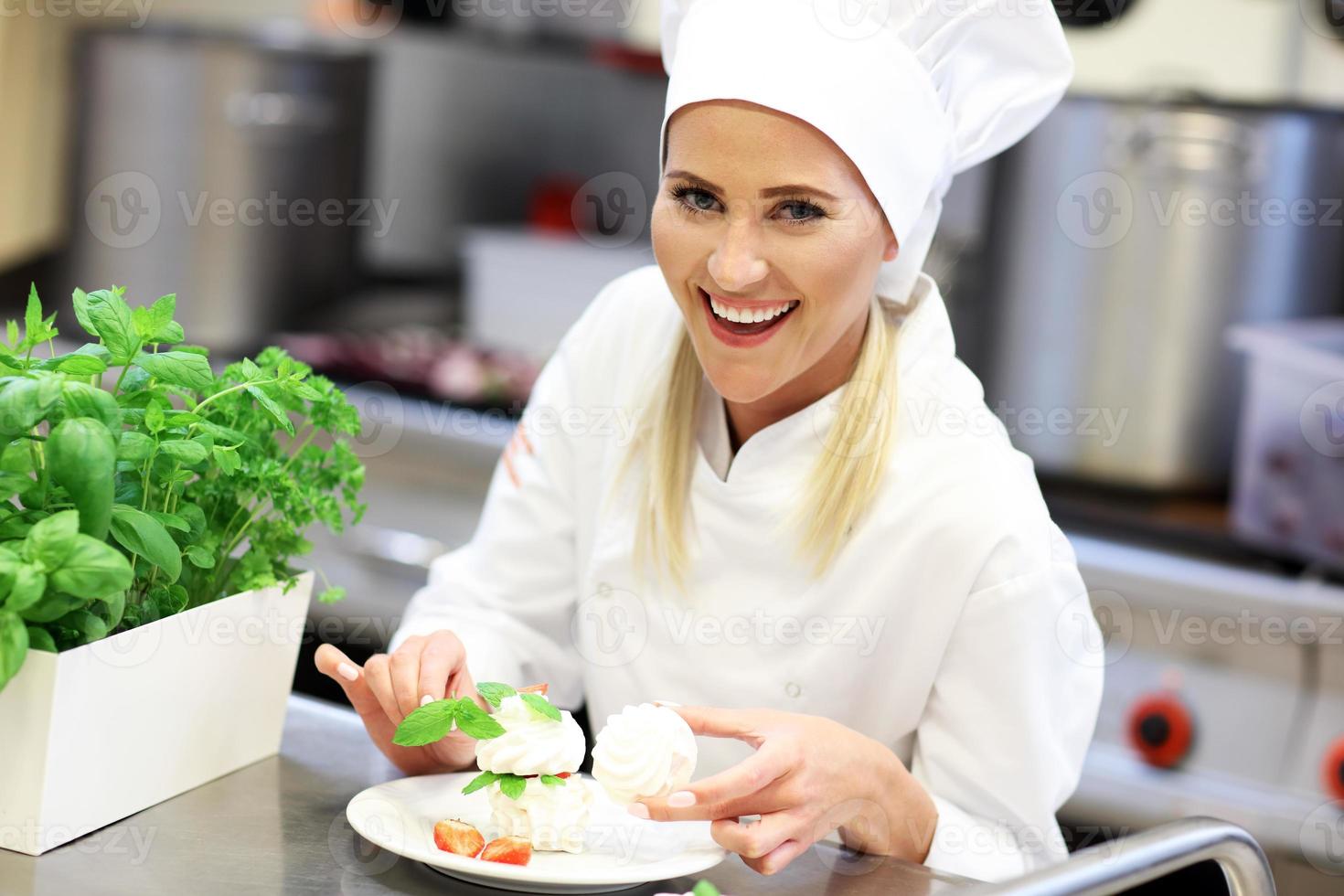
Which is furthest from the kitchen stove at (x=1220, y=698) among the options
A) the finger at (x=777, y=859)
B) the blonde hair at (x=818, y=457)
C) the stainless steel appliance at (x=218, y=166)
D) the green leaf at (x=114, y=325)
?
the stainless steel appliance at (x=218, y=166)

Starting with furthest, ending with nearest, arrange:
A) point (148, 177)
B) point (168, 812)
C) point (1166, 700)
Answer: point (148, 177) → point (1166, 700) → point (168, 812)

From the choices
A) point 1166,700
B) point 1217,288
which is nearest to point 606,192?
point 1217,288

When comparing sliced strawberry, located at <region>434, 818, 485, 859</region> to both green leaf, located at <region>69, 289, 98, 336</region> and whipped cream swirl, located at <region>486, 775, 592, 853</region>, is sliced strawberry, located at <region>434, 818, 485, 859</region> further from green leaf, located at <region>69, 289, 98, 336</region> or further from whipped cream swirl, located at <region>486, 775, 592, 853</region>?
green leaf, located at <region>69, 289, 98, 336</region>

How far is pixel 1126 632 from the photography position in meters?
2.06

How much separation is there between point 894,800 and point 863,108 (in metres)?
0.53

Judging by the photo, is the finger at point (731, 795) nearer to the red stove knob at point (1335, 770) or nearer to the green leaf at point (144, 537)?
the green leaf at point (144, 537)

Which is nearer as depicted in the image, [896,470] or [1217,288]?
[896,470]

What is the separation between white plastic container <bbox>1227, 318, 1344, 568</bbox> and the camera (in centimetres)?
200

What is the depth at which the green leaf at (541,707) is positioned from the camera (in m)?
1.05

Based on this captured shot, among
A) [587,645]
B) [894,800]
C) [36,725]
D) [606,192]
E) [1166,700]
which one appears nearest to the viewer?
[36,725]

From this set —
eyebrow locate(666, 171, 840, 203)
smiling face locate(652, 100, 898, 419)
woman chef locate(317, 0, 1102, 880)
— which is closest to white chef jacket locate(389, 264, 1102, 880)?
woman chef locate(317, 0, 1102, 880)

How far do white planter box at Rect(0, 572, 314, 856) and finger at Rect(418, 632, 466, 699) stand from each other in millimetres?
100

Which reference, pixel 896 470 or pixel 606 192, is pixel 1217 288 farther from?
pixel 606 192

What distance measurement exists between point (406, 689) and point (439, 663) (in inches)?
1.6
